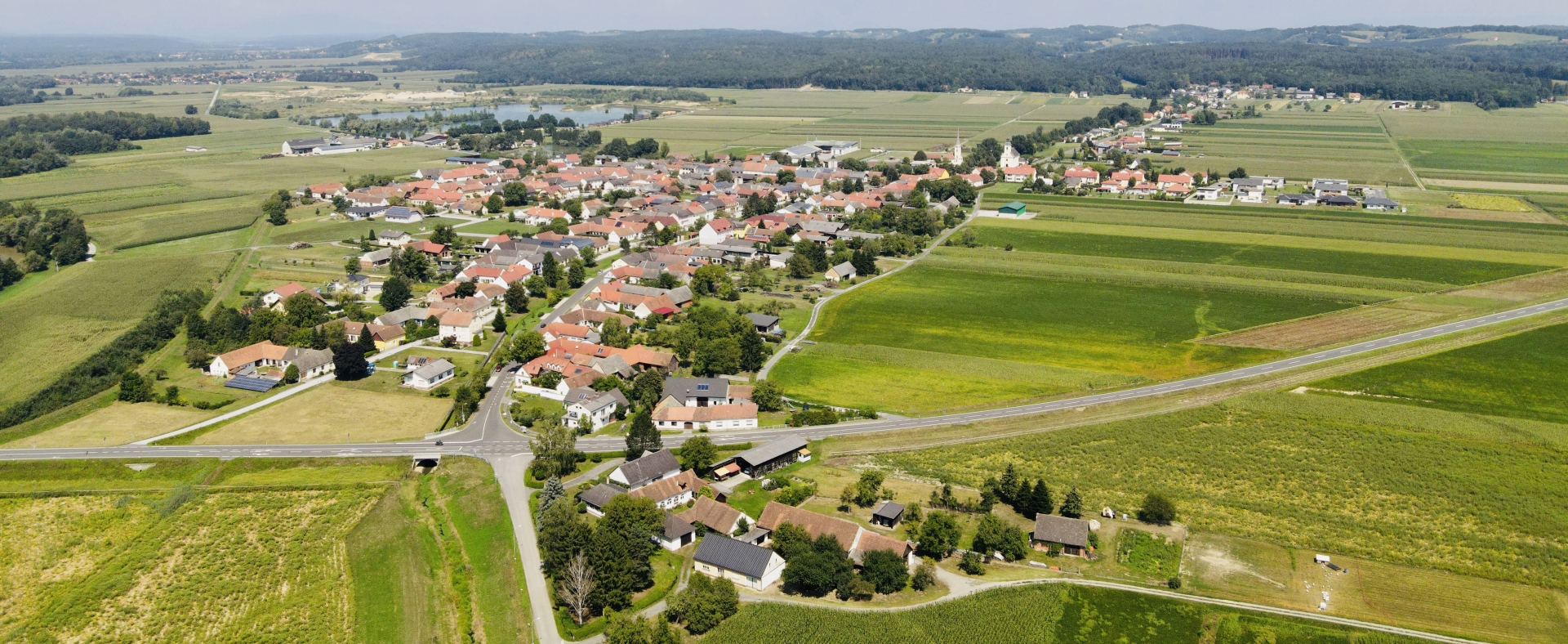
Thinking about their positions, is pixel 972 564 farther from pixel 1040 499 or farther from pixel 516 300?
pixel 516 300

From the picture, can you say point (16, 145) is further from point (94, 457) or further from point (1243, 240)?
point (1243, 240)

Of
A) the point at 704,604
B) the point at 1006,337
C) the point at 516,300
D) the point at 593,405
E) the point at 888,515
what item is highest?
the point at 1006,337

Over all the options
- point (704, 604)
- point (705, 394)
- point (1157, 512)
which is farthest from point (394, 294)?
point (1157, 512)

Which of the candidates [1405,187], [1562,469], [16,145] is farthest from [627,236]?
[16,145]

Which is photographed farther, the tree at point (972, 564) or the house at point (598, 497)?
the house at point (598, 497)

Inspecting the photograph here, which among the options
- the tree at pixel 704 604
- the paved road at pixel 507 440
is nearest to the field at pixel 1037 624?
the tree at pixel 704 604

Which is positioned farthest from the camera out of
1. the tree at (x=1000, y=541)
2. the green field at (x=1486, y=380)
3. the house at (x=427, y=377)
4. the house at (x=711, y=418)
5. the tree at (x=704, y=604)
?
the house at (x=427, y=377)

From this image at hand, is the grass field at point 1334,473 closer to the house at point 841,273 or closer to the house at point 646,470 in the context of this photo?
the house at point 646,470
